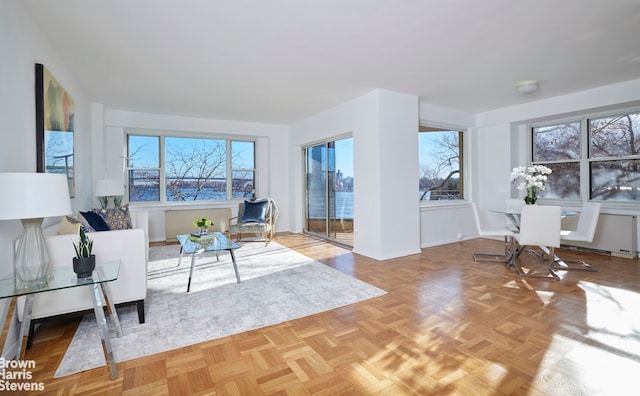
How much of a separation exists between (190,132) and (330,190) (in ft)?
10.3

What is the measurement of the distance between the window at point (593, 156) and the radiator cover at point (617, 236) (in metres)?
0.49

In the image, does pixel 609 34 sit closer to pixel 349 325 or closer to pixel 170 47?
pixel 349 325

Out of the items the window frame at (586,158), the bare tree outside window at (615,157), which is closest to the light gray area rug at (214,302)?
the window frame at (586,158)

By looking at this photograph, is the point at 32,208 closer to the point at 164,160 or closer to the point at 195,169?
the point at 164,160

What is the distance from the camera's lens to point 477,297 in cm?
289

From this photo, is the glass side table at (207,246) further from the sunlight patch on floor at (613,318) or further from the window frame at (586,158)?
the window frame at (586,158)

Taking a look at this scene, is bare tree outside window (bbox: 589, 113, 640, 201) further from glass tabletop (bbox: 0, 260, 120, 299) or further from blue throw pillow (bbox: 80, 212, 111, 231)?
blue throw pillow (bbox: 80, 212, 111, 231)

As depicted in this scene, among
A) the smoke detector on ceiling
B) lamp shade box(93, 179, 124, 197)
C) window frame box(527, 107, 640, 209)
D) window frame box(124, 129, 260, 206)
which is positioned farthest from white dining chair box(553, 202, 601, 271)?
lamp shade box(93, 179, 124, 197)

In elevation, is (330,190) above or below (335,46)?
below

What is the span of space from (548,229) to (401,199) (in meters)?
1.84

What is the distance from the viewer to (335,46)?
9.79 ft

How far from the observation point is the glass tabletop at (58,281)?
62.7 inches

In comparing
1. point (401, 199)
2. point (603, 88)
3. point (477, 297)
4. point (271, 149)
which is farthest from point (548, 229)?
point (271, 149)

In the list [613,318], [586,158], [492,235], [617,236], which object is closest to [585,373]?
[613,318]
